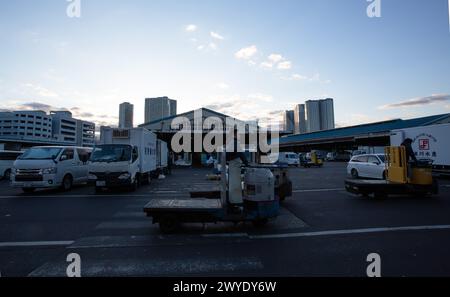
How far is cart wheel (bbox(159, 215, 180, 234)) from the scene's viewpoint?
19.8 ft

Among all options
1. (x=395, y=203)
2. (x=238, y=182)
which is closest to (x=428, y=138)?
(x=395, y=203)

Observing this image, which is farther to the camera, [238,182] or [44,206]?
[44,206]

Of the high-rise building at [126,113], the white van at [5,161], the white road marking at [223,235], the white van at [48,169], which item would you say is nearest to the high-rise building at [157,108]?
the high-rise building at [126,113]

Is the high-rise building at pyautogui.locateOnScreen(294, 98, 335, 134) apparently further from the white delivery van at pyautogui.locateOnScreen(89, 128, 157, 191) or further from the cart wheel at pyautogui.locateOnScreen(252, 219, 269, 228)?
the cart wheel at pyautogui.locateOnScreen(252, 219, 269, 228)

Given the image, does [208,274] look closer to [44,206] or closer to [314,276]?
[314,276]

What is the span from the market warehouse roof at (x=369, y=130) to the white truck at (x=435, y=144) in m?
18.1

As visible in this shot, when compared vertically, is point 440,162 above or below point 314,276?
above

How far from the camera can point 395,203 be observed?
9547 mm

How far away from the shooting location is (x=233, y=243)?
527cm

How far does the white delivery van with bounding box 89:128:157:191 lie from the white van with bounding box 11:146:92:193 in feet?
5.85

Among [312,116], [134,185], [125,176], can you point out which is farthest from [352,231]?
[312,116]

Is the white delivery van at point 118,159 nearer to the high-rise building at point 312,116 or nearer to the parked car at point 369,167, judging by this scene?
the parked car at point 369,167
